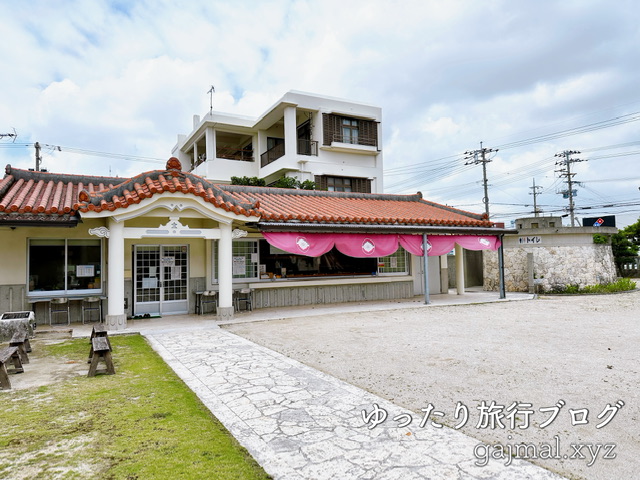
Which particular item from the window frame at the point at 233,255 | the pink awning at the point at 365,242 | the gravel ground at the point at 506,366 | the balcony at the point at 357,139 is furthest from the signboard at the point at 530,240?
the window frame at the point at 233,255

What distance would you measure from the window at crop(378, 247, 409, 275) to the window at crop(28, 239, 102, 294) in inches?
372

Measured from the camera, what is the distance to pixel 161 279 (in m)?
12.1

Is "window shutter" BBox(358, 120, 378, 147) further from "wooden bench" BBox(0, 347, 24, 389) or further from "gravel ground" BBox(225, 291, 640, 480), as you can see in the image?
"wooden bench" BBox(0, 347, 24, 389)

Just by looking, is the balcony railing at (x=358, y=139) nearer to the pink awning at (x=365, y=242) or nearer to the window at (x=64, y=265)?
the pink awning at (x=365, y=242)

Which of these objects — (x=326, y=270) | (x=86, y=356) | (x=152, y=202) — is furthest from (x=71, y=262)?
(x=326, y=270)

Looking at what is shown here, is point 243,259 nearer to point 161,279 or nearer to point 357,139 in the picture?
point 161,279

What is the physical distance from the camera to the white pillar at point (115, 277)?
9.46 metres

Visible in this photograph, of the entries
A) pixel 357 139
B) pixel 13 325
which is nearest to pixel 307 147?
pixel 357 139

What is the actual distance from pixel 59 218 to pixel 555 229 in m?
18.0

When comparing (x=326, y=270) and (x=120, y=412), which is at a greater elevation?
(x=326, y=270)

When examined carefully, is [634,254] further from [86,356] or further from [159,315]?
[86,356]

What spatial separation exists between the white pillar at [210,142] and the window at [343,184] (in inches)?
247

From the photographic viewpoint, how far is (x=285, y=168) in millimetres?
23203

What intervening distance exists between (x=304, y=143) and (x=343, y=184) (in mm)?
3359
